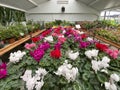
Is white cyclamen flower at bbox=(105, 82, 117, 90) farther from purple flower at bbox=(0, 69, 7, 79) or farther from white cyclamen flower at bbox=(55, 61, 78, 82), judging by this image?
purple flower at bbox=(0, 69, 7, 79)

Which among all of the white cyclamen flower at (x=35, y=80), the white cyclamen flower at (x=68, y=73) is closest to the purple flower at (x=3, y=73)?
the white cyclamen flower at (x=35, y=80)

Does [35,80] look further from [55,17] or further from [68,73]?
Result: [55,17]

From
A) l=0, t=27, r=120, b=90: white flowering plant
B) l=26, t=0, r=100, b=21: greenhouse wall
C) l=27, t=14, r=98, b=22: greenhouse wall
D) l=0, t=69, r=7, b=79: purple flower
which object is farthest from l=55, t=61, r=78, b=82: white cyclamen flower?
l=27, t=14, r=98, b=22: greenhouse wall

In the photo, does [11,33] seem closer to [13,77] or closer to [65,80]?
[13,77]

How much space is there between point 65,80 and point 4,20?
6248 mm

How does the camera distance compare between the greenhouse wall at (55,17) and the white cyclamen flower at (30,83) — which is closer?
the white cyclamen flower at (30,83)

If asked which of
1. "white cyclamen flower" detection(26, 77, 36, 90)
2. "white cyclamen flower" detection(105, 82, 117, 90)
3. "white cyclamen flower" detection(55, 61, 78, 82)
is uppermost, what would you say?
"white cyclamen flower" detection(55, 61, 78, 82)

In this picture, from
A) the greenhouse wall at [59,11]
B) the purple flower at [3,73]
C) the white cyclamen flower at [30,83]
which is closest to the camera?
the white cyclamen flower at [30,83]

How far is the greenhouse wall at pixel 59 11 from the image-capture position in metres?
12.8

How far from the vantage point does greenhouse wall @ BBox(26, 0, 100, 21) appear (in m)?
12.8

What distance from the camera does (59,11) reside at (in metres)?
12.9

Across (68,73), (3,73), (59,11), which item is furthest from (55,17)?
(68,73)

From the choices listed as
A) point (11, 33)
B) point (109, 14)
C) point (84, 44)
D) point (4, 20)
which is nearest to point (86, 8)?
point (109, 14)

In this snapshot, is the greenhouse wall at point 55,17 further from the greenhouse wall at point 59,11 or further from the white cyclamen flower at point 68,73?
the white cyclamen flower at point 68,73
